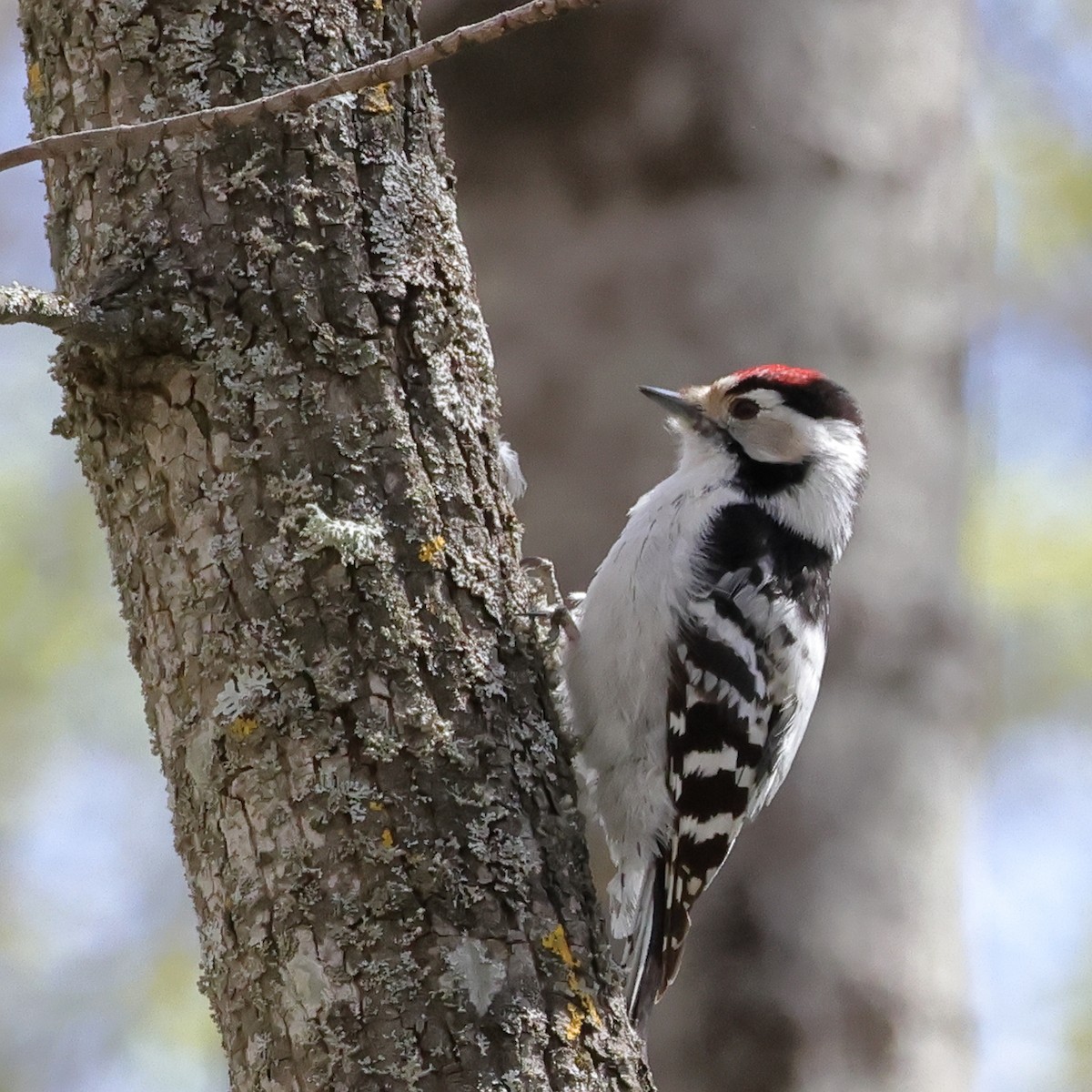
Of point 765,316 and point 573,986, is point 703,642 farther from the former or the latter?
point 573,986

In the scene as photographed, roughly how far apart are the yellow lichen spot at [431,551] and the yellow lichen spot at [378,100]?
0.76m

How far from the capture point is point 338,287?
2.43m

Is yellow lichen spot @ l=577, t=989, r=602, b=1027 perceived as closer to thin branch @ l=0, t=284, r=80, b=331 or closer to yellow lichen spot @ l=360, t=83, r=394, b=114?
thin branch @ l=0, t=284, r=80, b=331

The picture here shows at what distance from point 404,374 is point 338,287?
184 mm

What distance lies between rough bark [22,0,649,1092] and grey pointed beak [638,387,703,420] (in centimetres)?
118

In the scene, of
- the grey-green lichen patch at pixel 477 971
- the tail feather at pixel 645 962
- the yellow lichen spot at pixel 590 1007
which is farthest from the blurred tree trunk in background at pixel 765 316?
the grey-green lichen patch at pixel 477 971

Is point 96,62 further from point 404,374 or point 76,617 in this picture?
point 76,617

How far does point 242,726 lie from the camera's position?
226cm

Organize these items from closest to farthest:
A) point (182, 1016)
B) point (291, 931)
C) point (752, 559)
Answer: point (291, 931) → point (752, 559) → point (182, 1016)

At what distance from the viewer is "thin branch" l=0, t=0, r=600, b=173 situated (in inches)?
68.4

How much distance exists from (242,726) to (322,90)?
983mm

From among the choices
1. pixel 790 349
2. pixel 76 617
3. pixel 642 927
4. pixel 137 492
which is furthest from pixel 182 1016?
pixel 137 492

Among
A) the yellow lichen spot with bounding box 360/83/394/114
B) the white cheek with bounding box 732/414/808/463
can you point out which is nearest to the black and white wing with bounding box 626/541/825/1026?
the white cheek with bounding box 732/414/808/463

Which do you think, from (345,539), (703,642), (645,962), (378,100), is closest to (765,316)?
(703,642)
